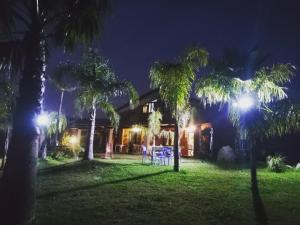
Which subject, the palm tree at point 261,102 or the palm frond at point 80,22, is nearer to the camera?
the palm frond at point 80,22

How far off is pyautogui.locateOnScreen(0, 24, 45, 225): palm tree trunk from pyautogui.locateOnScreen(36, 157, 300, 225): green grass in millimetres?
1768

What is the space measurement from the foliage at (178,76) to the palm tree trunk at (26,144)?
8.62 m

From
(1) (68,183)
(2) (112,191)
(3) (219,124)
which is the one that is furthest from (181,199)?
(3) (219,124)

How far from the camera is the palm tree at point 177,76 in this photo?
699 inches

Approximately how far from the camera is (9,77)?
33.6 feet

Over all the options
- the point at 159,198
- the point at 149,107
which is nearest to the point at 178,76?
the point at 159,198

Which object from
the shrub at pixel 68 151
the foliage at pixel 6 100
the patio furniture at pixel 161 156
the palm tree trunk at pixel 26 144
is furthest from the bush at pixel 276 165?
the foliage at pixel 6 100

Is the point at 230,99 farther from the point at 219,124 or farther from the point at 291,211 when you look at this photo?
the point at 219,124

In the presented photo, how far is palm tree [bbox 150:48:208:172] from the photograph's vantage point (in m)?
17.8

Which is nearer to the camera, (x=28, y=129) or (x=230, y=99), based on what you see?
(x=28, y=129)

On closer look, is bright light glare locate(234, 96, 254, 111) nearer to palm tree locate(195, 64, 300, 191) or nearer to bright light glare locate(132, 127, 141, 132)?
palm tree locate(195, 64, 300, 191)

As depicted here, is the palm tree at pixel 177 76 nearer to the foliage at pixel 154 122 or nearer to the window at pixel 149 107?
the foliage at pixel 154 122

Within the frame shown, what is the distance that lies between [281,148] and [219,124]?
5.58 m

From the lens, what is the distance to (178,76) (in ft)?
58.2
